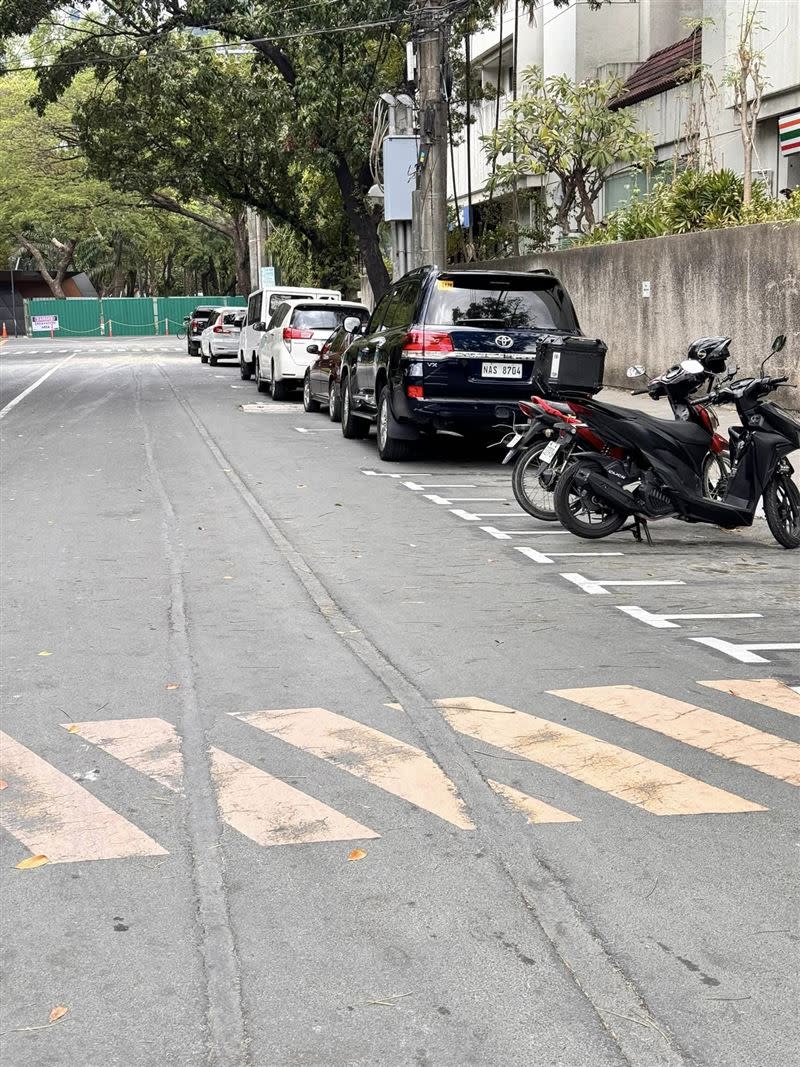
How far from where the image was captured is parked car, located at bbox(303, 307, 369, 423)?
19297 millimetres

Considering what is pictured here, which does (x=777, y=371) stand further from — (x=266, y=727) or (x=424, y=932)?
(x=424, y=932)

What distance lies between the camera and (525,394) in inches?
548

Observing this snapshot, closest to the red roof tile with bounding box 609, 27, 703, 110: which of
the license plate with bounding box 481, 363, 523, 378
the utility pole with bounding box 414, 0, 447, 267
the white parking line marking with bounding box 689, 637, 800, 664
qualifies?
the utility pole with bounding box 414, 0, 447, 267

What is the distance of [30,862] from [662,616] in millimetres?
4277

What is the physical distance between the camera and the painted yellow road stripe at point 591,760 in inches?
187

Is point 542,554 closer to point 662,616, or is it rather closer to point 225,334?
point 662,616

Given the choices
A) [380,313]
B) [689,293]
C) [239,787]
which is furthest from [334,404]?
[239,787]

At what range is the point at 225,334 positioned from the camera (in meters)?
37.0

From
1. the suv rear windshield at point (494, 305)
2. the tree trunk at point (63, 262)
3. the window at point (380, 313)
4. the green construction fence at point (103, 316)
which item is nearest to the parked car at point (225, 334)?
the window at point (380, 313)

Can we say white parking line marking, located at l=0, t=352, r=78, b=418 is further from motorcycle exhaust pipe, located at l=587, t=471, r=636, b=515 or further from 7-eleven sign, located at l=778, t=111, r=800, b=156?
motorcycle exhaust pipe, located at l=587, t=471, r=636, b=515

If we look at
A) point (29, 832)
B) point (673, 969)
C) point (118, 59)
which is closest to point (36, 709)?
point (29, 832)

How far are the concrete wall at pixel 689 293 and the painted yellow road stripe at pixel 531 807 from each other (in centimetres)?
1193

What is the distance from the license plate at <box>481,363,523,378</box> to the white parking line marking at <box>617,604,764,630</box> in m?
6.21

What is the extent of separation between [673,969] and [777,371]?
13530 mm
